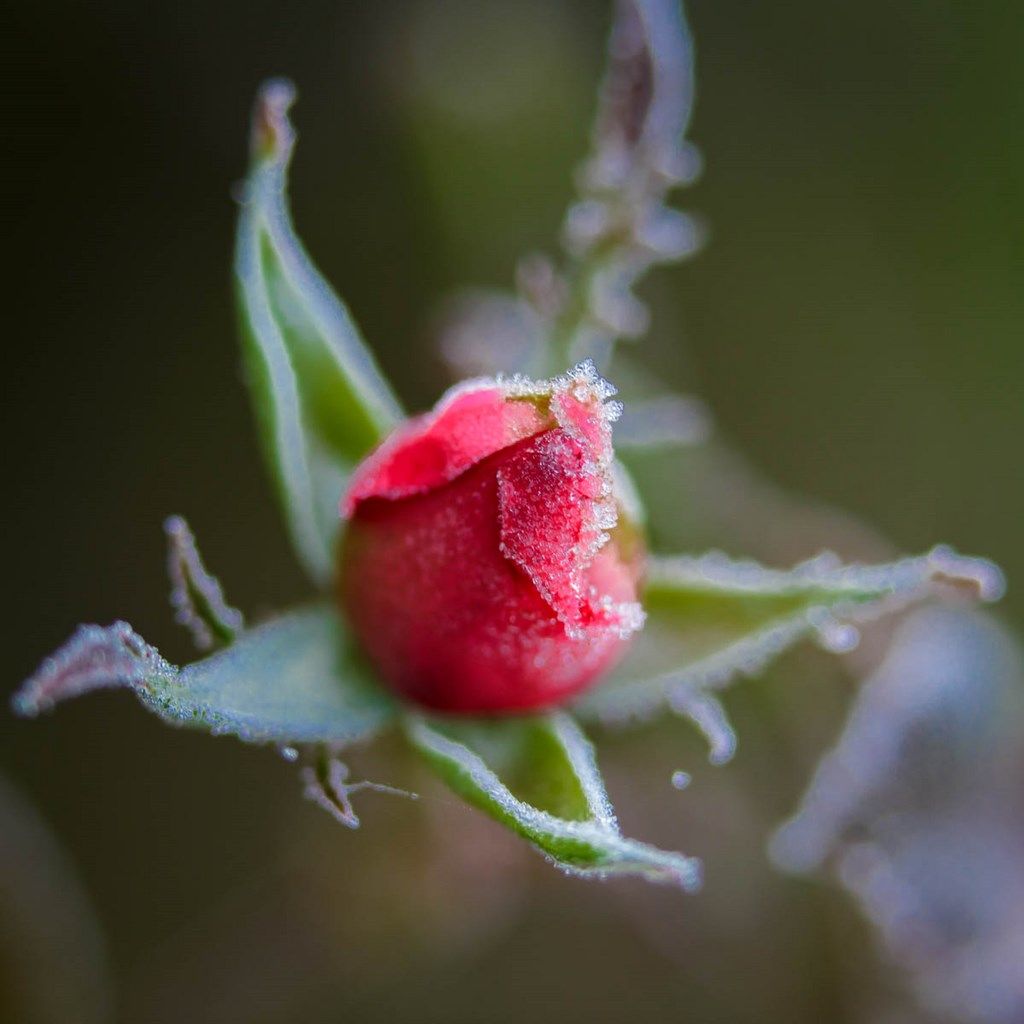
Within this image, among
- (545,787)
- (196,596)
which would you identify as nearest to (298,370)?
(196,596)

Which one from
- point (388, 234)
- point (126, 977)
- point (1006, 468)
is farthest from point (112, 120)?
point (1006, 468)

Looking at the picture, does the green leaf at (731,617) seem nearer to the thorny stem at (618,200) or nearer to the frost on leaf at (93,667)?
the thorny stem at (618,200)

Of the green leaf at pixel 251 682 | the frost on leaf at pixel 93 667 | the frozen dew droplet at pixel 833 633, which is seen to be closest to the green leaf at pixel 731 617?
the frozen dew droplet at pixel 833 633

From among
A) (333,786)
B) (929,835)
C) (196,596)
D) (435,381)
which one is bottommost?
(929,835)

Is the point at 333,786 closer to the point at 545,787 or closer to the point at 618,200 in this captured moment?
the point at 545,787

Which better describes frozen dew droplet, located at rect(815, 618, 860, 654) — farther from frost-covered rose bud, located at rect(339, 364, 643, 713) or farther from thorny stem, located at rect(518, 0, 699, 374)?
thorny stem, located at rect(518, 0, 699, 374)
